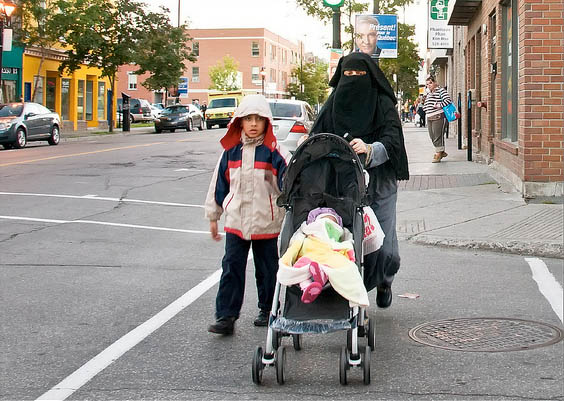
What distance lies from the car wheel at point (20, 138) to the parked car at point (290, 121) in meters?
10.8

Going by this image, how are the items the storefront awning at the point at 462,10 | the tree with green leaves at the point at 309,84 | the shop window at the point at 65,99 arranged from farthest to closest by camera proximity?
the tree with green leaves at the point at 309,84 → the shop window at the point at 65,99 → the storefront awning at the point at 462,10

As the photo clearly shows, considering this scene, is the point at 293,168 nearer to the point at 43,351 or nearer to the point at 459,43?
the point at 43,351

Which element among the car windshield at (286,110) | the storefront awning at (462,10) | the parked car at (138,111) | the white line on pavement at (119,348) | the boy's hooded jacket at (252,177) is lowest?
the white line on pavement at (119,348)

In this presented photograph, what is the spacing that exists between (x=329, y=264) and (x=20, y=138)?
87.7 feet

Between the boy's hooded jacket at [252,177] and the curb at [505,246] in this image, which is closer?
the boy's hooded jacket at [252,177]

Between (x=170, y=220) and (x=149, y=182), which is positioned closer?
(x=170, y=220)

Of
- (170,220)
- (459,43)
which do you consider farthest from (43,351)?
(459,43)

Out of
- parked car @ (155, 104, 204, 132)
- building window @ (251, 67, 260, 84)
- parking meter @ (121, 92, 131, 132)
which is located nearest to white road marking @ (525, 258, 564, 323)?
parking meter @ (121, 92, 131, 132)

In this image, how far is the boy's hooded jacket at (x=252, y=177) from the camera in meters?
5.69

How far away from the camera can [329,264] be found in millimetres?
4680

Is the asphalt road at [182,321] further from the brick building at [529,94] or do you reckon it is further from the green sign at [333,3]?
the green sign at [333,3]

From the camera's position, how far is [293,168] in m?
5.30

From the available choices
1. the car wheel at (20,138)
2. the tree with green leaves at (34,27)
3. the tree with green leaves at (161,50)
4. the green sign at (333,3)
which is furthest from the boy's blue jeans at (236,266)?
the tree with green leaves at (161,50)

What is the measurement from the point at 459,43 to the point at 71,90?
24.6 meters
